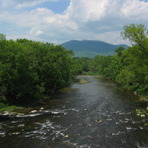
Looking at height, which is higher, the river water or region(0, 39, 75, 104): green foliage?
region(0, 39, 75, 104): green foliage

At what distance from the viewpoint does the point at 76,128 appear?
2283 centimetres

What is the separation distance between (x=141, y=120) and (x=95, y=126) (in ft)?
22.4

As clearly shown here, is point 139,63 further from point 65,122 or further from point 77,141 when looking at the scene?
point 77,141

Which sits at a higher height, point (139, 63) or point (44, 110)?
point (139, 63)

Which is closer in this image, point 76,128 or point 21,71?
point 76,128

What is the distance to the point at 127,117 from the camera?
2706 centimetres

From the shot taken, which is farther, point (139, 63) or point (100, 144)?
point (139, 63)

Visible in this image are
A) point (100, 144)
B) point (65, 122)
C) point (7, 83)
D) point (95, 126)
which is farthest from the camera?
point (7, 83)

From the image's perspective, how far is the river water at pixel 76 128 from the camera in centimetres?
1856

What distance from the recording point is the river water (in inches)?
731

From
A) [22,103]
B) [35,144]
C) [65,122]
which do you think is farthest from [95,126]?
[22,103]

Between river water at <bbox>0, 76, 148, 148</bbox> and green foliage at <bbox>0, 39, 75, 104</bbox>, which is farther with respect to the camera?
green foliage at <bbox>0, 39, 75, 104</bbox>

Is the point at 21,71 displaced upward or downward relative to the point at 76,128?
upward

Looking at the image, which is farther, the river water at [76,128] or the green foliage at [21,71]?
the green foliage at [21,71]
